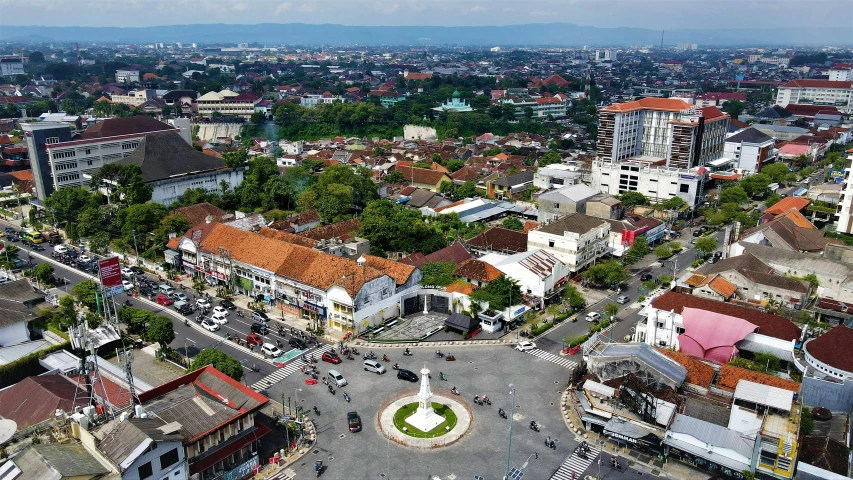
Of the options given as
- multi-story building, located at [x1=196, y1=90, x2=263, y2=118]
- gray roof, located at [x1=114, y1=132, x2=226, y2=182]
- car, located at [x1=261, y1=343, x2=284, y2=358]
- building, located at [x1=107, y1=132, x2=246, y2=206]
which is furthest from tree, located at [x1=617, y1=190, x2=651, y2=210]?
multi-story building, located at [x1=196, y1=90, x2=263, y2=118]

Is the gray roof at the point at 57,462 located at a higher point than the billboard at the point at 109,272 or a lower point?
lower

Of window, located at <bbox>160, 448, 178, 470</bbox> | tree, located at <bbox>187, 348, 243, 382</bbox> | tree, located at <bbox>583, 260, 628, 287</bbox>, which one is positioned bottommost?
tree, located at <bbox>583, 260, 628, 287</bbox>

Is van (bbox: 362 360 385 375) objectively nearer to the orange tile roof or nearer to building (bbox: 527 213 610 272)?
the orange tile roof

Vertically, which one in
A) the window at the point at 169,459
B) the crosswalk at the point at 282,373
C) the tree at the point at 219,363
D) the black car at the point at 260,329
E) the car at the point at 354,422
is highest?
the window at the point at 169,459

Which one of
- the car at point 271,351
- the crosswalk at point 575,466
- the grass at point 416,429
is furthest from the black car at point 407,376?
the crosswalk at point 575,466

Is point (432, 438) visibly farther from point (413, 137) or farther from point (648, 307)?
point (413, 137)

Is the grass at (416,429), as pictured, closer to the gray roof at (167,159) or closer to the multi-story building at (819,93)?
the gray roof at (167,159)

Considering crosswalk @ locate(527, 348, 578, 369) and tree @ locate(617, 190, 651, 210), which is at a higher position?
tree @ locate(617, 190, 651, 210)
